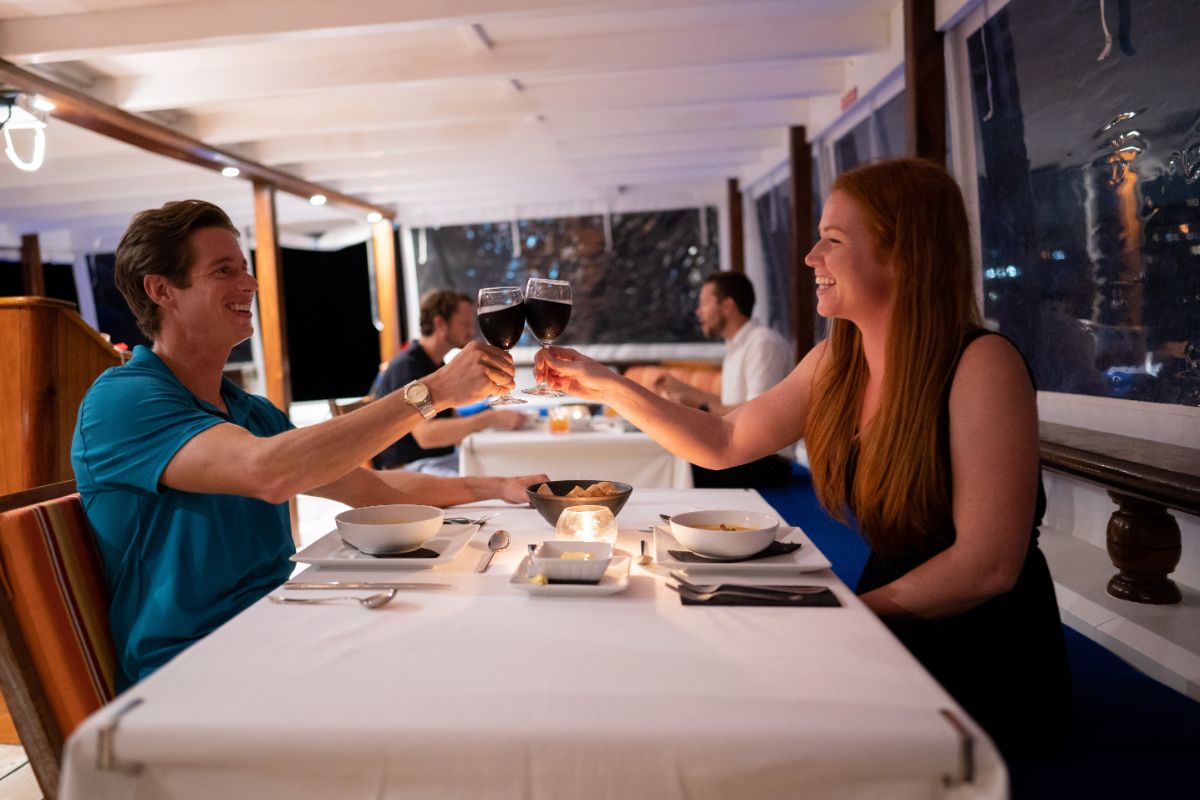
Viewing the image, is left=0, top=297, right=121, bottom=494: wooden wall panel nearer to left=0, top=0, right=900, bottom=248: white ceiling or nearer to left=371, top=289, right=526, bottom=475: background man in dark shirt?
left=371, top=289, right=526, bottom=475: background man in dark shirt

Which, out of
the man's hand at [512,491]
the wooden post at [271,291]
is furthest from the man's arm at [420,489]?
the wooden post at [271,291]

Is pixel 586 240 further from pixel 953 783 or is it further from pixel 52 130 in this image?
pixel 953 783

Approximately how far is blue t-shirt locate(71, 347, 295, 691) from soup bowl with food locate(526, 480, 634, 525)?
0.59 m

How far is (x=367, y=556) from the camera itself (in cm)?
144

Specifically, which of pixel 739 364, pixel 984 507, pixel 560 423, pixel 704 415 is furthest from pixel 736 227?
pixel 984 507

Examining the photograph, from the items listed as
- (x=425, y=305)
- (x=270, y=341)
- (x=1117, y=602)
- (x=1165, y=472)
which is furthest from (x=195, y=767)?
(x=270, y=341)

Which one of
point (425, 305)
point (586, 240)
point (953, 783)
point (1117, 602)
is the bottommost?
point (1117, 602)

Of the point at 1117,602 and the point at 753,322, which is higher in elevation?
the point at 753,322

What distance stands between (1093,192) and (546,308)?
208 centimetres

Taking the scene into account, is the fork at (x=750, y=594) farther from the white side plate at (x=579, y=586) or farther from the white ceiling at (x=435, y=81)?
the white ceiling at (x=435, y=81)

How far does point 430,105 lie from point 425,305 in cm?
148

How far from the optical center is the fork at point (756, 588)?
1.21 m

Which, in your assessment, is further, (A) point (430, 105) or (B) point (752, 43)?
(A) point (430, 105)

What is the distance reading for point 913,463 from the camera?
4.81 feet
